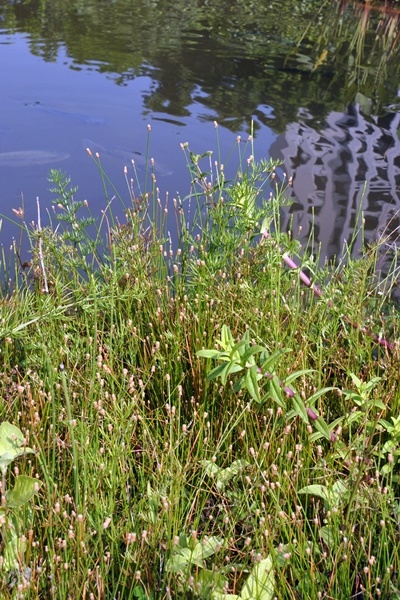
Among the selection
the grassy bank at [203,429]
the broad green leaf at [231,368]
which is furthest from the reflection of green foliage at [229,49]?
the broad green leaf at [231,368]

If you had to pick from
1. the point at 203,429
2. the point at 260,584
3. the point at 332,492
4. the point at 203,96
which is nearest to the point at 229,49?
the point at 203,96

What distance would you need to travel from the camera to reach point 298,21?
816 centimetres

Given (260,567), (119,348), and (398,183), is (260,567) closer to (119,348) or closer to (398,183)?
(119,348)

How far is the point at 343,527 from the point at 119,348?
109 centimetres

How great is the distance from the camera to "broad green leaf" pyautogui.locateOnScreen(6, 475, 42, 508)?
177 centimetres

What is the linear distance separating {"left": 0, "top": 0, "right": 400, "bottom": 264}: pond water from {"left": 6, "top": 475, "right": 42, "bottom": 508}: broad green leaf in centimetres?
231

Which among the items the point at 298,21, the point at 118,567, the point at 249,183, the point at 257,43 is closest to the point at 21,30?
Answer: the point at 257,43

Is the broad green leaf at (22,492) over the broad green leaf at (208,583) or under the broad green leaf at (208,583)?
over

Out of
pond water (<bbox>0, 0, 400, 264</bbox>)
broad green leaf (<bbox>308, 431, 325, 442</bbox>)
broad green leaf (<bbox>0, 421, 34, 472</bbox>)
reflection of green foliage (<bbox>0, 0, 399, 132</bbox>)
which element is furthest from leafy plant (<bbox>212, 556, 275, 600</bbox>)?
reflection of green foliage (<bbox>0, 0, 399, 132</bbox>)

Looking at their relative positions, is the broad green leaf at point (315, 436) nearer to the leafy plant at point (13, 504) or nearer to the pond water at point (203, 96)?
the leafy plant at point (13, 504)

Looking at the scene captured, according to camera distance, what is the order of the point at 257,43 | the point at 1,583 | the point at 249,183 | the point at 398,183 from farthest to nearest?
the point at 257,43
the point at 398,183
the point at 249,183
the point at 1,583

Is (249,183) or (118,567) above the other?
(249,183)

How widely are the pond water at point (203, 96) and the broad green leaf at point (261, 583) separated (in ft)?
7.77

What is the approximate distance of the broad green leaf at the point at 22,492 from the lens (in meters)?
1.77
